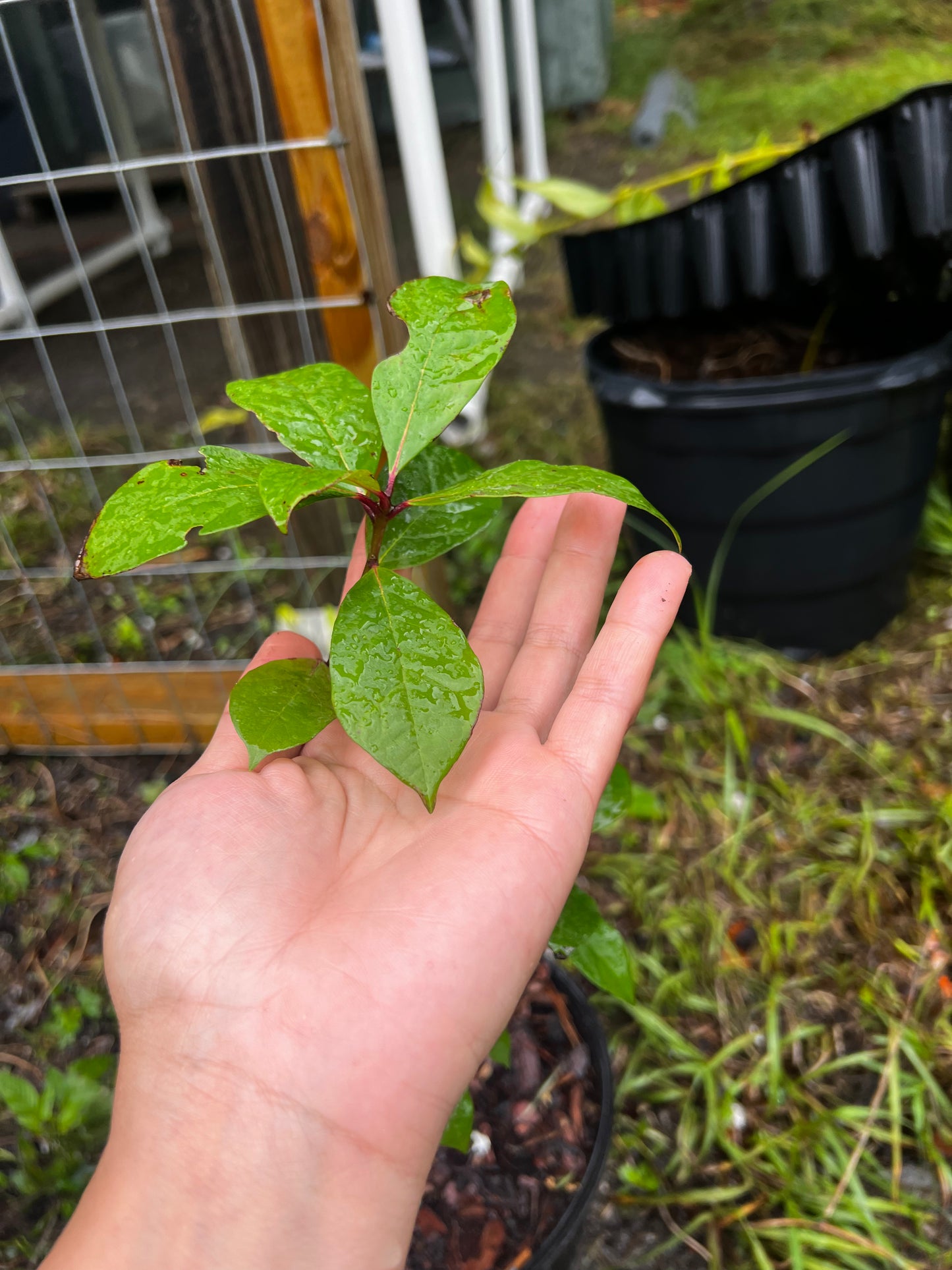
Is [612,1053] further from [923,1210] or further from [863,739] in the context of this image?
[863,739]

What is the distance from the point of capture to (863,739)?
1.45 m

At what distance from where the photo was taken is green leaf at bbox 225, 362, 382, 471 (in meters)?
0.60

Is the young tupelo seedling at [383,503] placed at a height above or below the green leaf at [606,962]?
above

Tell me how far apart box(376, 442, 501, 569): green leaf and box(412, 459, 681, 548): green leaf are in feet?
0.17

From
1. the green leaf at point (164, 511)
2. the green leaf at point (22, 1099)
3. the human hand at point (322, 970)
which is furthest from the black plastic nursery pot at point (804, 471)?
the green leaf at point (22, 1099)

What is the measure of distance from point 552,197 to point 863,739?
1.03m

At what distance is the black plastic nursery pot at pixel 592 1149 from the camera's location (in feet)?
2.63

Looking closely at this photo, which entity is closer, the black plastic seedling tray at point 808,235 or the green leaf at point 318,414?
the green leaf at point 318,414

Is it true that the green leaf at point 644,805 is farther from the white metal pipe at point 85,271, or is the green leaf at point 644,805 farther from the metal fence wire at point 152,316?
the white metal pipe at point 85,271

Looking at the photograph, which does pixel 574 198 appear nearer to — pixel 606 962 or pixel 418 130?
pixel 418 130

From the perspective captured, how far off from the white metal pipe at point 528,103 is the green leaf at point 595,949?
2.71m

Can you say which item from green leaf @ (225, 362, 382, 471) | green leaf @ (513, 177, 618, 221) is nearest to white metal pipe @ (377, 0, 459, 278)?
green leaf @ (513, 177, 618, 221)

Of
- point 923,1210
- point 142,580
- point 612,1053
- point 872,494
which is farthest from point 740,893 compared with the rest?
point 142,580

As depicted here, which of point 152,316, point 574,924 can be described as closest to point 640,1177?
point 574,924
